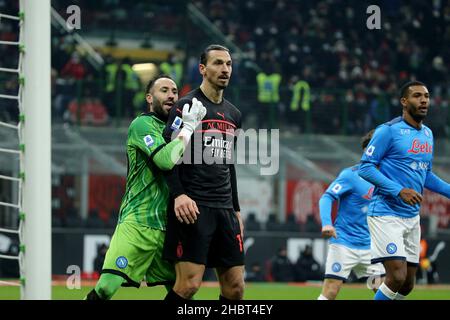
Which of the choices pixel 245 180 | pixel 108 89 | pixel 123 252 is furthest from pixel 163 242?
pixel 108 89

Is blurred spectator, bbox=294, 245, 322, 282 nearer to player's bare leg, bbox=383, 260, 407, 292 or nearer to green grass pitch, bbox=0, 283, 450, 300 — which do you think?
green grass pitch, bbox=0, 283, 450, 300

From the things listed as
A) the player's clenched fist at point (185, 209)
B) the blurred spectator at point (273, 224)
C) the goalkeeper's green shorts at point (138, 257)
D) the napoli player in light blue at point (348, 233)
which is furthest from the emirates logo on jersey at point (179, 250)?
the blurred spectator at point (273, 224)

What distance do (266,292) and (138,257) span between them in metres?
8.89

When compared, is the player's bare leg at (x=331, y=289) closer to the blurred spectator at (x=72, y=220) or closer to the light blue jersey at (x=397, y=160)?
the light blue jersey at (x=397, y=160)

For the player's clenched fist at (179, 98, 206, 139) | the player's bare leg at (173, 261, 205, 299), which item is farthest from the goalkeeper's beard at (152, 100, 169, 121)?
the player's bare leg at (173, 261, 205, 299)

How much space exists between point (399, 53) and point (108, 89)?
9.55m

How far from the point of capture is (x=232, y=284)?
6.94 m

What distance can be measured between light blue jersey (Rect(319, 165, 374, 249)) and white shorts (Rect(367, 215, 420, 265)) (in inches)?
57.7

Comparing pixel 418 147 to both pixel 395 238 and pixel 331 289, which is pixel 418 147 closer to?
pixel 395 238

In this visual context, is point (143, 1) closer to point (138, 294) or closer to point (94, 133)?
point (94, 133)

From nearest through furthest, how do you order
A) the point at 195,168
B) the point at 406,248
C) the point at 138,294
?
the point at 195,168 → the point at 406,248 → the point at 138,294

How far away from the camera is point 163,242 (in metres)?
7.26

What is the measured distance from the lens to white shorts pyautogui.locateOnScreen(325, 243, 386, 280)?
10031 millimetres
